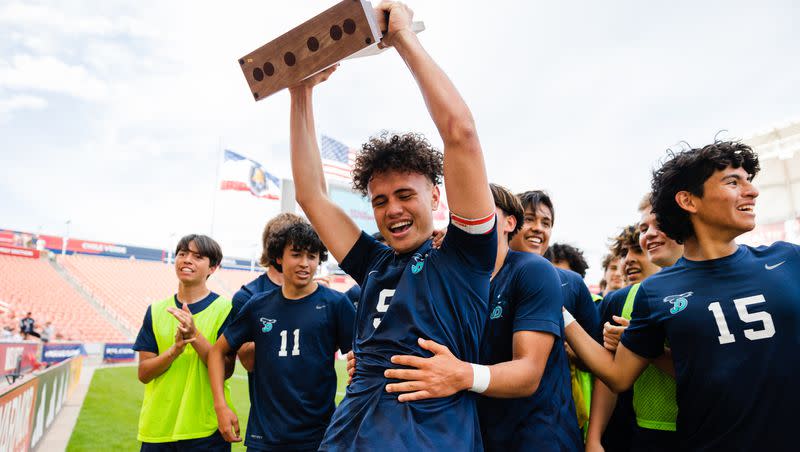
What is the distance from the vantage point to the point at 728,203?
2.56 meters

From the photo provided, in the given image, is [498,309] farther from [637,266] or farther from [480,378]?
[637,266]

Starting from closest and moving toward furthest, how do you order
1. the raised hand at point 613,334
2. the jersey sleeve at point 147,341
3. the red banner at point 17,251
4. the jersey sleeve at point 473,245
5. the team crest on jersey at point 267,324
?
the jersey sleeve at point 473,245 → the raised hand at point 613,334 → the team crest on jersey at point 267,324 → the jersey sleeve at point 147,341 → the red banner at point 17,251

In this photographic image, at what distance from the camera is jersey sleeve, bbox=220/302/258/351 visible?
3.81m

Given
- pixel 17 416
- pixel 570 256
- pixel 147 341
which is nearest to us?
pixel 147 341

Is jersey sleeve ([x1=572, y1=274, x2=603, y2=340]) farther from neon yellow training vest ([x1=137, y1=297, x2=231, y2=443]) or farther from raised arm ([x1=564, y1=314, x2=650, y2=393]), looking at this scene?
neon yellow training vest ([x1=137, y1=297, x2=231, y2=443])

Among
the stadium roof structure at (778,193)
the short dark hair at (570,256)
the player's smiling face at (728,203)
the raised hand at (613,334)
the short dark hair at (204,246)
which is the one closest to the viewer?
the player's smiling face at (728,203)

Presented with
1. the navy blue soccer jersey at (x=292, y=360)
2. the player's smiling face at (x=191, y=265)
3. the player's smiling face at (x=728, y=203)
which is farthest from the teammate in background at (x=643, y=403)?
the player's smiling face at (x=191, y=265)

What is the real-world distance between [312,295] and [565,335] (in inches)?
73.6

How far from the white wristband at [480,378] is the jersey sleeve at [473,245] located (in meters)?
0.37

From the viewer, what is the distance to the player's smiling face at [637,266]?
167 inches

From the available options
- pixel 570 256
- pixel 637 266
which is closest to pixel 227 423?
pixel 637 266

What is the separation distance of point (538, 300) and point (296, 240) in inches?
81.8

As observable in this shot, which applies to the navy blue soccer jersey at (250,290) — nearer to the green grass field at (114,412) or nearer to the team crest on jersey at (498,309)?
the team crest on jersey at (498,309)

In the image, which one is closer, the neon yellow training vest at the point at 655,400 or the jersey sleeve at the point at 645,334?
the jersey sleeve at the point at 645,334
